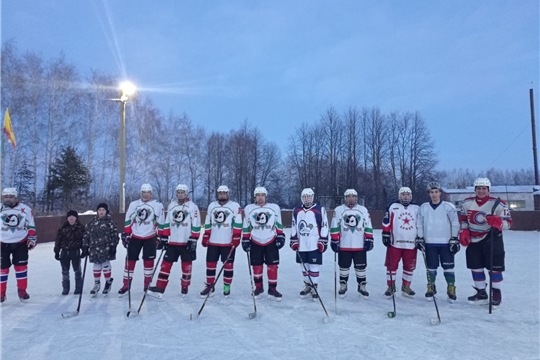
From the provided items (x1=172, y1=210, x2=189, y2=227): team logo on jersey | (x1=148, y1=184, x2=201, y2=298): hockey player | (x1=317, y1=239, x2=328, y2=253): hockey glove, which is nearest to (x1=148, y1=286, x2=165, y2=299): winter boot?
(x1=148, y1=184, x2=201, y2=298): hockey player

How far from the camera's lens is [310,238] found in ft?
19.4

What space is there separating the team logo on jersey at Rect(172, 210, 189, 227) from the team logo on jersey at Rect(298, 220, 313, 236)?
2.02 metres

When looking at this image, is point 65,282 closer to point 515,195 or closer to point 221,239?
point 221,239

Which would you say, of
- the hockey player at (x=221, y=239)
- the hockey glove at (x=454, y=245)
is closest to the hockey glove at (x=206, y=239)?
the hockey player at (x=221, y=239)

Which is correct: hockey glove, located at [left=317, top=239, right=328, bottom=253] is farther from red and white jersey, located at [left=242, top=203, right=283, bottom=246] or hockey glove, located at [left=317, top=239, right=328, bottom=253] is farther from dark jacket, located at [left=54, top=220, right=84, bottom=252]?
dark jacket, located at [left=54, top=220, right=84, bottom=252]

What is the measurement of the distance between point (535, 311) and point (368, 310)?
8.13 feet

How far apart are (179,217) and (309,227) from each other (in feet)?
7.56

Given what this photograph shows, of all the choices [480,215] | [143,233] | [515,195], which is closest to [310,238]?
[480,215]

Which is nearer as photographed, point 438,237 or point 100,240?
point 438,237

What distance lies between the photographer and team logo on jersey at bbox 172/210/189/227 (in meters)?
6.06

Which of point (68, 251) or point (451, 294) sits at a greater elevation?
point (68, 251)

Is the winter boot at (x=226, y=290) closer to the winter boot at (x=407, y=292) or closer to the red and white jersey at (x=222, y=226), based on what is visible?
the red and white jersey at (x=222, y=226)

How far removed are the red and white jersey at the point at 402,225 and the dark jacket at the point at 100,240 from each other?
15.9 feet

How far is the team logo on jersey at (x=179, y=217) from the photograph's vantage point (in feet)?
19.9
